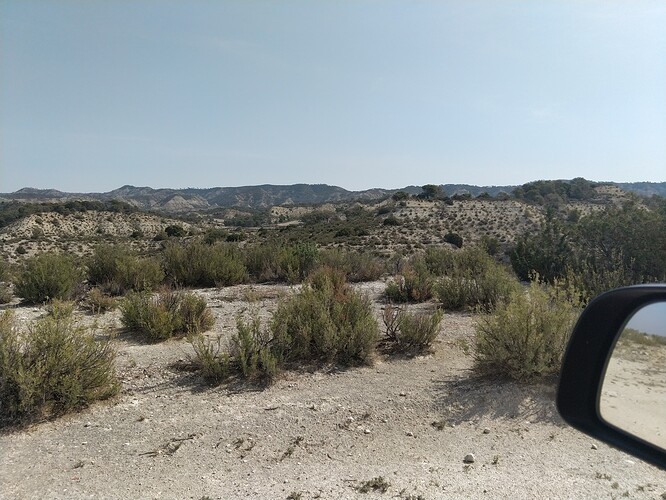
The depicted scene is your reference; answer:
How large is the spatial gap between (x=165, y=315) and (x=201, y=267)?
5.79 metres

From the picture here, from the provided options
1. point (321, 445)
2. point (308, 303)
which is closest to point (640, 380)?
point (321, 445)

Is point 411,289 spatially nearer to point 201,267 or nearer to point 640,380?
point 201,267

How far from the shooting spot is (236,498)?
159 inches

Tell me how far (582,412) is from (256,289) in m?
11.5

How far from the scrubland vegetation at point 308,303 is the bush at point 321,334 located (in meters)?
0.02

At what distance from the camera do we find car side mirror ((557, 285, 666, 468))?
85.8 inches

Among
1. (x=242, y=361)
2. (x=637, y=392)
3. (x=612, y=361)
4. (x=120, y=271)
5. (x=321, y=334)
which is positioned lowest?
(x=242, y=361)

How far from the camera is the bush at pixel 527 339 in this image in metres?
6.23

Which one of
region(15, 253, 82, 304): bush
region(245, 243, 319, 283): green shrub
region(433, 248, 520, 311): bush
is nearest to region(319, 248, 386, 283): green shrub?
region(245, 243, 319, 283): green shrub

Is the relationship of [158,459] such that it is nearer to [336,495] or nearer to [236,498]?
[236,498]

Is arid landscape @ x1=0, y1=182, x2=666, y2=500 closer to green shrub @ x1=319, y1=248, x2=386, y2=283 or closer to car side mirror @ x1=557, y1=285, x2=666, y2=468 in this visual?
car side mirror @ x1=557, y1=285, x2=666, y2=468

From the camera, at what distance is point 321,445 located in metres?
4.98

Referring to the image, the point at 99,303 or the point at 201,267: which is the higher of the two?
the point at 201,267

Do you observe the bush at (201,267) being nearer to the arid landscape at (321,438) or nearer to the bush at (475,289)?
the bush at (475,289)
